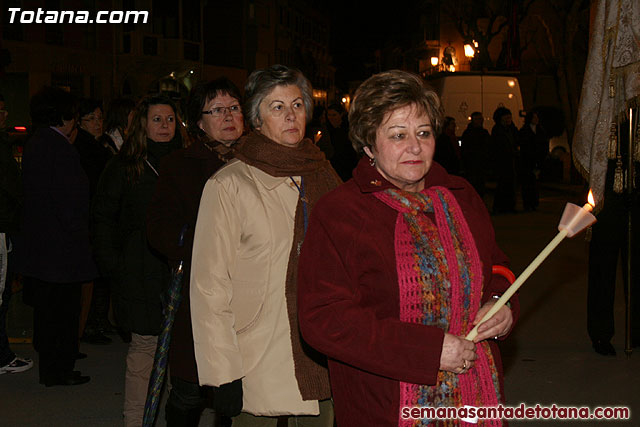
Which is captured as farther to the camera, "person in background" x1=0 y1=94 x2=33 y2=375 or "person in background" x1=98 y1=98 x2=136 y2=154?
"person in background" x1=98 y1=98 x2=136 y2=154

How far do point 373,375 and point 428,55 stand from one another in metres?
58.1

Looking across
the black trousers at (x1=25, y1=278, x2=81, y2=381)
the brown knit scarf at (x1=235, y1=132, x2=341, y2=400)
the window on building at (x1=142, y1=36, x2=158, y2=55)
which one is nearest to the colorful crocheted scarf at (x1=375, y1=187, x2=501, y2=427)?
the brown knit scarf at (x1=235, y1=132, x2=341, y2=400)

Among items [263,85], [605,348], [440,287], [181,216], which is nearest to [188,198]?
[181,216]

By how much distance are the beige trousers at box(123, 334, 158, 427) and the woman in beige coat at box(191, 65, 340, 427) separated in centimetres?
144

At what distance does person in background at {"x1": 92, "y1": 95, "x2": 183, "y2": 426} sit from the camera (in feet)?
17.2

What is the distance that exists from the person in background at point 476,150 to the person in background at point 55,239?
1157 centimetres

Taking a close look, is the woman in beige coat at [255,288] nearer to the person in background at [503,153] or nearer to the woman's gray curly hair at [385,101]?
the woman's gray curly hair at [385,101]

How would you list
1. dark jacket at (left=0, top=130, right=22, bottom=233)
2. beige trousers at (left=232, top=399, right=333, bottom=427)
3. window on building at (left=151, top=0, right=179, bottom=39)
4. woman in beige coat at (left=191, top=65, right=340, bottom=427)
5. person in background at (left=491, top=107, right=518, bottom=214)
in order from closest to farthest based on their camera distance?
woman in beige coat at (left=191, top=65, right=340, bottom=427), beige trousers at (left=232, top=399, right=333, bottom=427), dark jacket at (left=0, top=130, right=22, bottom=233), person in background at (left=491, top=107, right=518, bottom=214), window on building at (left=151, top=0, right=179, bottom=39)

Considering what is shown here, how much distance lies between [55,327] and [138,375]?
152cm

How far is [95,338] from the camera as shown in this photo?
790cm

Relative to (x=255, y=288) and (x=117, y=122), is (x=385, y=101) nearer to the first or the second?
(x=255, y=288)

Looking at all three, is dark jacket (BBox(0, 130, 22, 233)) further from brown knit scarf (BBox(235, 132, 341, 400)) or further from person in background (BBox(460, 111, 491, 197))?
person in background (BBox(460, 111, 491, 197))

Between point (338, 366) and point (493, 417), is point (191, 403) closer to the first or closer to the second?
point (338, 366)

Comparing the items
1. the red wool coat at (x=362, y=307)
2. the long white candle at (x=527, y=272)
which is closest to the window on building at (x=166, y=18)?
the red wool coat at (x=362, y=307)
